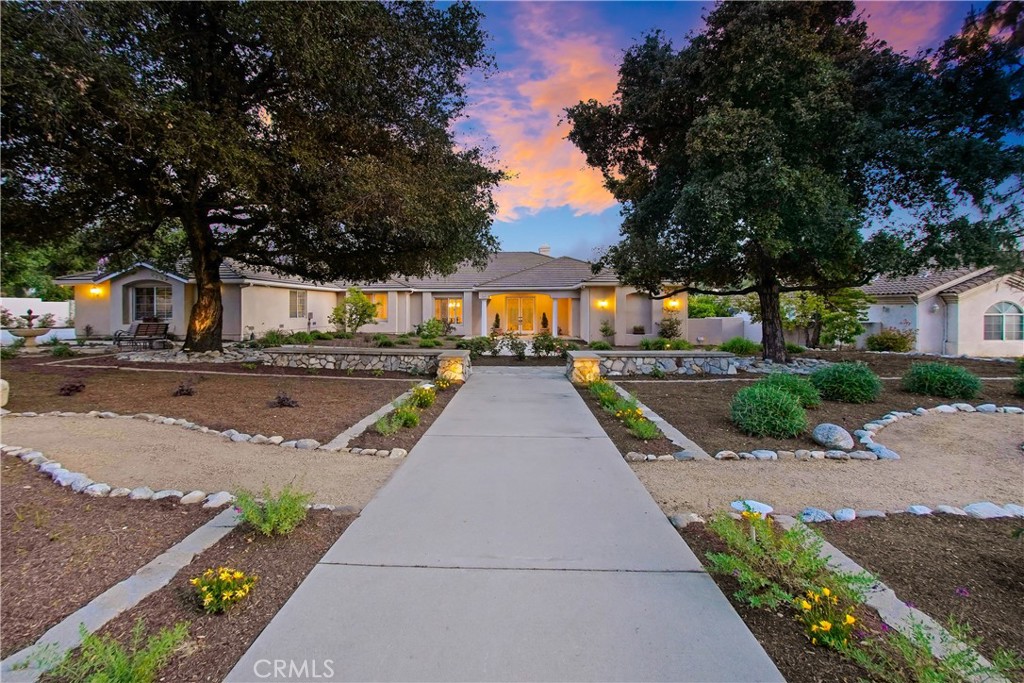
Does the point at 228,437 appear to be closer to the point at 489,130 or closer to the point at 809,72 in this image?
the point at 489,130

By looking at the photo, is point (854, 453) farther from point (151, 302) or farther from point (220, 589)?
point (151, 302)

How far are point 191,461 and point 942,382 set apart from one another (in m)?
10.9

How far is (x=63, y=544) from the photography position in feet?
10.2

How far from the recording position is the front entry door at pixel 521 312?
25.0m

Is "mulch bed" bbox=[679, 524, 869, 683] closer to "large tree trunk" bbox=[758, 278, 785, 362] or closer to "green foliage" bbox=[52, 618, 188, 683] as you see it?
"green foliage" bbox=[52, 618, 188, 683]

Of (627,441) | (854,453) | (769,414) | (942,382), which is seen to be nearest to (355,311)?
(627,441)

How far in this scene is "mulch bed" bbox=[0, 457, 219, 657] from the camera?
8.14ft

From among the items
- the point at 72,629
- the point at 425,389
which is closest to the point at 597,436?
the point at 425,389

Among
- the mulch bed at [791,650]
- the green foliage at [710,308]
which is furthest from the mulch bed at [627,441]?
the green foliage at [710,308]

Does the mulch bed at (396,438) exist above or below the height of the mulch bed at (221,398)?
below

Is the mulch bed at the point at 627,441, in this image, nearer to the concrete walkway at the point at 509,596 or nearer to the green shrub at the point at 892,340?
the concrete walkway at the point at 509,596

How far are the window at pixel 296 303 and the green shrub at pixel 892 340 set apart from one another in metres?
23.3

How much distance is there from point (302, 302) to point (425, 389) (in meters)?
17.9

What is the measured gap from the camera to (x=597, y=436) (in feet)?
19.2
